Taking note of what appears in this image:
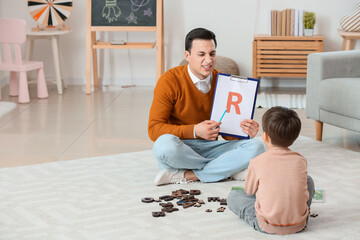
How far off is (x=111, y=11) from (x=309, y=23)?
5.77 ft

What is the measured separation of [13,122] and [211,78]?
185cm

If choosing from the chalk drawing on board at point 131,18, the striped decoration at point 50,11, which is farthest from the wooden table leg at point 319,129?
the striped decoration at point 50,11

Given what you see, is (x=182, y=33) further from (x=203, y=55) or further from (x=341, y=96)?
(x=203, y=55)

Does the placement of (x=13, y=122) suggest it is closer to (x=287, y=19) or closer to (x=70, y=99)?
(x=70, y=99)

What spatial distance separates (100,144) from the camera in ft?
11.7

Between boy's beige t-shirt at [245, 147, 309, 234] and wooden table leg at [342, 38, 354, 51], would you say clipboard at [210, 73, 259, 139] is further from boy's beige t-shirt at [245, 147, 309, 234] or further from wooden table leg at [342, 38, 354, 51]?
wooden table leg at [342, 38, 354, 51]

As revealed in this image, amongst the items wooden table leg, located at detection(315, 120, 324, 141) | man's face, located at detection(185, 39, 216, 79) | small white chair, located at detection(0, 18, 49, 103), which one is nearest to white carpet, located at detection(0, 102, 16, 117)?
small white chair, located at detection(0, 18, 49, 103)

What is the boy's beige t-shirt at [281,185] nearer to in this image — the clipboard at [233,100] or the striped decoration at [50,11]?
the clipboard at [233,100]

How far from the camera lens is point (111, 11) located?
17.4 feet

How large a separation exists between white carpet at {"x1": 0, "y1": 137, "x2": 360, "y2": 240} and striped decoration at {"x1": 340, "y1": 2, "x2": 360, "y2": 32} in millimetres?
2168

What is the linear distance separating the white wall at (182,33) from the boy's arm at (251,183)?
11.7 ft

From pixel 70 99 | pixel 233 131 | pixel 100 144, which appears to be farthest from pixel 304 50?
pixel 233 131

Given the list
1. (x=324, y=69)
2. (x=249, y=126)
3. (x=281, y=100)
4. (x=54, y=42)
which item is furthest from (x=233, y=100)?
(x=54, y=42)

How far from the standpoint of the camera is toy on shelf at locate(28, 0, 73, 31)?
5273mm
